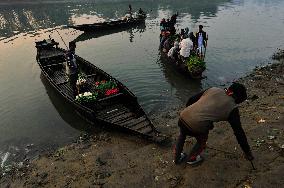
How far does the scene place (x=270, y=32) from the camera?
101 feet

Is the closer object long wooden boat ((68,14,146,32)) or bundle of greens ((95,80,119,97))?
bundle of greens ((95,80,119,97))

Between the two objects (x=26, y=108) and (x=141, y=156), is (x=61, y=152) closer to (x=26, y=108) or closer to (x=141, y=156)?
(x=141, y=156)

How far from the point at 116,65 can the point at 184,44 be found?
5934mm

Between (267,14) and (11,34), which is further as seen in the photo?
(267,14)

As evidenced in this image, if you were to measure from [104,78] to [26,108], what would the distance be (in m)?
4.41

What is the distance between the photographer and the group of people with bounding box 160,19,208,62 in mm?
17172

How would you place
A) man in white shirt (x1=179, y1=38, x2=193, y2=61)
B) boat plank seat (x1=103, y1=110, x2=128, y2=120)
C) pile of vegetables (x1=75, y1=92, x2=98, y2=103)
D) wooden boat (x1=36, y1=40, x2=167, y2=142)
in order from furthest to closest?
man in white shirt (x1=179, y1=38, x2=193, y2=61), pile of vegetables (x1=75, y1=92, x2=98, y2=103), boat plank seat (x1=103, y1=110, x2=128, y2=120), wooden boat (x1=36, y1=40, x2=167, y2=142)

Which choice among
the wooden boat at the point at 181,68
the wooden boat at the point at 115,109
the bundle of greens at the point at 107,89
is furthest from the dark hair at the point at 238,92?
the wooden boat at the point at 181,68

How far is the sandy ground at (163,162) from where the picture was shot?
25.1 ft

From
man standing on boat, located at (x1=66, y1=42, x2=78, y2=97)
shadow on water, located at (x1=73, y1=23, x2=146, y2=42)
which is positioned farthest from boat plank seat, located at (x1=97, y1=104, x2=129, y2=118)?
shadow on water, located at (x1=73, y1=23, x2=146, y2=42)

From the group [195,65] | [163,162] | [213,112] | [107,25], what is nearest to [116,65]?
[195,65]

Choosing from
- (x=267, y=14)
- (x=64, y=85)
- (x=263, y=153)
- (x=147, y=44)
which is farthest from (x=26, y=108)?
(x=267, y=14)

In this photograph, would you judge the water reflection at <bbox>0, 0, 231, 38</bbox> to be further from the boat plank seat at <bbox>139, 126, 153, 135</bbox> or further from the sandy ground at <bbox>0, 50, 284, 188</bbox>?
the boat plank seat at <bbox>139, 126, 153, 135</bbox>

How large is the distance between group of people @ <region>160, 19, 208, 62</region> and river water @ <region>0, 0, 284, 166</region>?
45.9 inches
